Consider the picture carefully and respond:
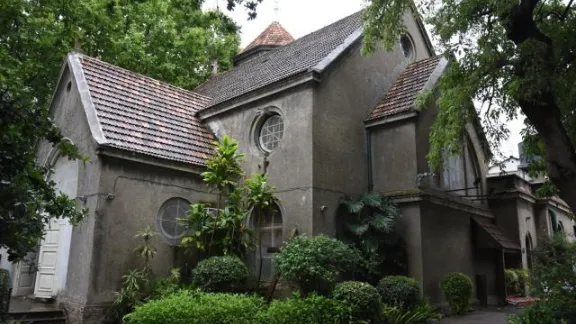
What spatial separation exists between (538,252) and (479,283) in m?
5.95

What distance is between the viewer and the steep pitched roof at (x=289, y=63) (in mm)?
14964

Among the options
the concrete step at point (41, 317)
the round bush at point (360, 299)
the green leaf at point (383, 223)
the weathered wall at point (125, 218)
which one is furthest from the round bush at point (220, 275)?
the green leaf at point (383, 223)

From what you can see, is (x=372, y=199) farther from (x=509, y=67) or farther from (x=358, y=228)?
(x=509, y=67)

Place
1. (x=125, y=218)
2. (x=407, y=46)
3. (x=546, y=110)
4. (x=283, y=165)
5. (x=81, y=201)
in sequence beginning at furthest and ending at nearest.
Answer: (x=407, y=46)
(x=283, y=165)
(x=81, y=201)
(x=125, y=218)
(x=546, y=110)

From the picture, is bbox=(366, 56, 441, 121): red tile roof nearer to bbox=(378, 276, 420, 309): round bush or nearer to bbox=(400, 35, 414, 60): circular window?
bbox=(400, 35, 414, 60): circular window

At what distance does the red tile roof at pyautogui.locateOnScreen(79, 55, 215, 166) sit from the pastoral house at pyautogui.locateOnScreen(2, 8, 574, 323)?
0.06 meters

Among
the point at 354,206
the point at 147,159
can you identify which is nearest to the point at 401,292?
the point at 354,206

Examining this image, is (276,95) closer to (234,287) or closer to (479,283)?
(234,287)

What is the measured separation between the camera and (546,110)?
9.64m

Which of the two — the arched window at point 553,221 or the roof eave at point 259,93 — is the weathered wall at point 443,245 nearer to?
the roof eave at point 259,93

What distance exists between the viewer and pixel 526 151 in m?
12.9

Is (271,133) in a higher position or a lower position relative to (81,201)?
higher

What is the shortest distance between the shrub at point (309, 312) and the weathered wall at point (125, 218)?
Answer: 4369mm

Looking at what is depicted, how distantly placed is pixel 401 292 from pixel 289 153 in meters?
5.25
